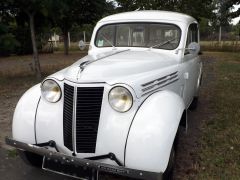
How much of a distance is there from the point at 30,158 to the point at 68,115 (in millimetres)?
996

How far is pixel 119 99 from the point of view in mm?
3494

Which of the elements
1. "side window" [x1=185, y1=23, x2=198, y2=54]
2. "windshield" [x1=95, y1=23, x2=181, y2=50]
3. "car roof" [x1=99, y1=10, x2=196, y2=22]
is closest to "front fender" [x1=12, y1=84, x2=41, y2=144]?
"windshield" [x1=95, y1=23, x2=181, y2=50]

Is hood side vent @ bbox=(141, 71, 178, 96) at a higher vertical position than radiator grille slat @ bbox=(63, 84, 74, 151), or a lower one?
higher

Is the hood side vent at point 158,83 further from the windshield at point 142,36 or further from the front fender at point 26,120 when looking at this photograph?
the front fender at point 26,120

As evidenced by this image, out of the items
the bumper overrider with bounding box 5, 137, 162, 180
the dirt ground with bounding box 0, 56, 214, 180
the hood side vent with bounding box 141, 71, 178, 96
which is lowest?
the dirt ground with bounding box 0, 56, 214, 180

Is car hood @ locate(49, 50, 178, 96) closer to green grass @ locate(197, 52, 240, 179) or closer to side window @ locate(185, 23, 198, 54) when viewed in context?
side window @ locate(185, 23, 198, 54)

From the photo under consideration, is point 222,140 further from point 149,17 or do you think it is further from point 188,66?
point 149,17

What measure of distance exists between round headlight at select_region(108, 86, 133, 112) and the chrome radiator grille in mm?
→ 128

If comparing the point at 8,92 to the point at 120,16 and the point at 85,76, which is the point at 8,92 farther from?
the point at 85,76

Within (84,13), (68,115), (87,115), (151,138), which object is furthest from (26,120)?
(84,13)

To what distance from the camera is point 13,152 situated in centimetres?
489

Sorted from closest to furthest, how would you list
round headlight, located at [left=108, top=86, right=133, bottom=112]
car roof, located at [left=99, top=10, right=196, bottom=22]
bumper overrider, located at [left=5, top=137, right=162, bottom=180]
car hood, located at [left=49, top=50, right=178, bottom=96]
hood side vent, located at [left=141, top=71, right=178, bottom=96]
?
bumper overrider, located at [left=5, top=137, right=162, bottom=180] → round headlight, located at [left=108, top=86, right=133, bottom=112] → car hood, located at [left=49, top=50, right=178, bottom=96] → hood side vent, located at [left=141, top=71, right=178, bottom=96] → car roof, located at [left=99, top=10, right=196, bottom=22]

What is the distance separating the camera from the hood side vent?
3764 millimetres

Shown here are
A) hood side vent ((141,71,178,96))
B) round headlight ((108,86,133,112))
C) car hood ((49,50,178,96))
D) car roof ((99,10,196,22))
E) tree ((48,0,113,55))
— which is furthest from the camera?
tree ((48,0,113,55))
